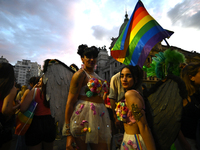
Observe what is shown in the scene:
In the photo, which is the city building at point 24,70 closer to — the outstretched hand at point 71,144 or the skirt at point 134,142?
the outstretched hand at point 71,144

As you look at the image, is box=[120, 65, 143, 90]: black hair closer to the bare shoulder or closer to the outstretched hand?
the bare shoulder

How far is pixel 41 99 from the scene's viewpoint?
275cm

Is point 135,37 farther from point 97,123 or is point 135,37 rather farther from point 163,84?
point 97,123

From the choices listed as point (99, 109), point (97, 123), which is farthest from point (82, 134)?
point (99, 109)

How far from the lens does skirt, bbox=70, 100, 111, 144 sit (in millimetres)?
1843

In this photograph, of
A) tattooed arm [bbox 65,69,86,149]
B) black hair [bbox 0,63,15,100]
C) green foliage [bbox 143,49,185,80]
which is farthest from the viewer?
black hair [bbox 0,63,15,100]

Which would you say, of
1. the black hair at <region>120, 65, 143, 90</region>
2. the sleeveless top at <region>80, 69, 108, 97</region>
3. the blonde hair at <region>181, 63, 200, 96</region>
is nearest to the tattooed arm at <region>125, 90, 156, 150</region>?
the black hair at <region>120, 65, 143, 90</region>

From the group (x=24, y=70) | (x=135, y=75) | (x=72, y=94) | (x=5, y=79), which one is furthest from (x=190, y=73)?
(x=24, y=70)

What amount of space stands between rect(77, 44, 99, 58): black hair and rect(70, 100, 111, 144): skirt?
1004mm

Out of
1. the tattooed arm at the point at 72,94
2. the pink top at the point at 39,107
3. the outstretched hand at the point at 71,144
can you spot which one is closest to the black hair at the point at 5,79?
Answer: the pink top at the point at 39,107

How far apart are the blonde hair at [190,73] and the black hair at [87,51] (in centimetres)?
193

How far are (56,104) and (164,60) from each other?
2268 millimetres

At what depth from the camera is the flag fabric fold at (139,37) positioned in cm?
379

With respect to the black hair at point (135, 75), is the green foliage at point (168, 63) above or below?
above
